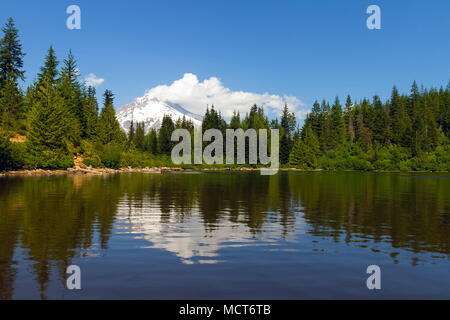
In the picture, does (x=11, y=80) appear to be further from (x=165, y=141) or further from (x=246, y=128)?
(x=246, y=128)

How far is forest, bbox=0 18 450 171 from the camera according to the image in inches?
3206

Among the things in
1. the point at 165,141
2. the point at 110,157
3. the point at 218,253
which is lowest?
the point at 218,253

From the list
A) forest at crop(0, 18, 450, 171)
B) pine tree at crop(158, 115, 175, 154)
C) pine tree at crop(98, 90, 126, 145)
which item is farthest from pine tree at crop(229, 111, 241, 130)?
pine tree at crop(98, 90, 126, 145)

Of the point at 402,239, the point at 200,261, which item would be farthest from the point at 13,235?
the point at 402,239

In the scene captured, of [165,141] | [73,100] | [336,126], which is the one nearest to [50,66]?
[73,100]

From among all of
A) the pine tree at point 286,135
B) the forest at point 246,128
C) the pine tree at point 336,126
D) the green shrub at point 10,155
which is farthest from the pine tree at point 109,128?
the pine tree at point 336,126

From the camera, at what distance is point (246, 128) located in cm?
16938

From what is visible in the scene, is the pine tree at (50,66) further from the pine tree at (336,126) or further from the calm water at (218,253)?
the pine tree at (336,126)

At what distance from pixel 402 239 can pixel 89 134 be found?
98631 millimetres

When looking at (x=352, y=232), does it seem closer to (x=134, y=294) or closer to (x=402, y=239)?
(x=402, y=239)

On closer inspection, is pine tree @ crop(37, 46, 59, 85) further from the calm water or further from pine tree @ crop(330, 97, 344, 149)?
pine tree @ crop(330, 97, 344, 149)

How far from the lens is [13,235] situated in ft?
46.2

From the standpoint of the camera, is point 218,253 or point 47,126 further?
point 47,126

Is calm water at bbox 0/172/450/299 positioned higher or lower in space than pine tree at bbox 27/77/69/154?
lower
